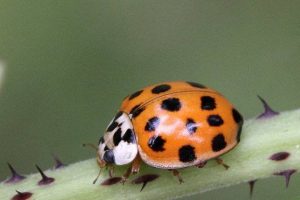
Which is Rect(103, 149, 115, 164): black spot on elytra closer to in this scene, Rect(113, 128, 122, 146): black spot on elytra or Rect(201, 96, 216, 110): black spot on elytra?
Rect(113, 128, 122, 146): black spot on elytra

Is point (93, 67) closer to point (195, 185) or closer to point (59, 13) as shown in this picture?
point (59, 13)

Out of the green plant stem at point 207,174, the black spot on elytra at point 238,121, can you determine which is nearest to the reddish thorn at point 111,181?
the green plant stem at point 207,174

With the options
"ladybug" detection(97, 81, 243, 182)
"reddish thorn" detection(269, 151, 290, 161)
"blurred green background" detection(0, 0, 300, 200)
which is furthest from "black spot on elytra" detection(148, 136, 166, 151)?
"blurred green background" detection(0, 0, 300, 200)

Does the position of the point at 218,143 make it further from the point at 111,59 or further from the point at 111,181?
the point at 111,59

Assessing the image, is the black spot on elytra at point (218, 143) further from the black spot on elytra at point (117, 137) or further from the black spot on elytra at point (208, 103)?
the black spot on elytra at point (117, 137)

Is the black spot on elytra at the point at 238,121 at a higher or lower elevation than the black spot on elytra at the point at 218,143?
higher

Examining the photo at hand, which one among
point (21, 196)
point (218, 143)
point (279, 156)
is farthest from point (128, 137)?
point (279, 156)

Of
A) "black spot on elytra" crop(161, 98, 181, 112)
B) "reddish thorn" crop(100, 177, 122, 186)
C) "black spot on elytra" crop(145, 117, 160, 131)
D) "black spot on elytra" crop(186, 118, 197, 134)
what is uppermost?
"black spot on elytra" crop(161, 98, 181, 112)
